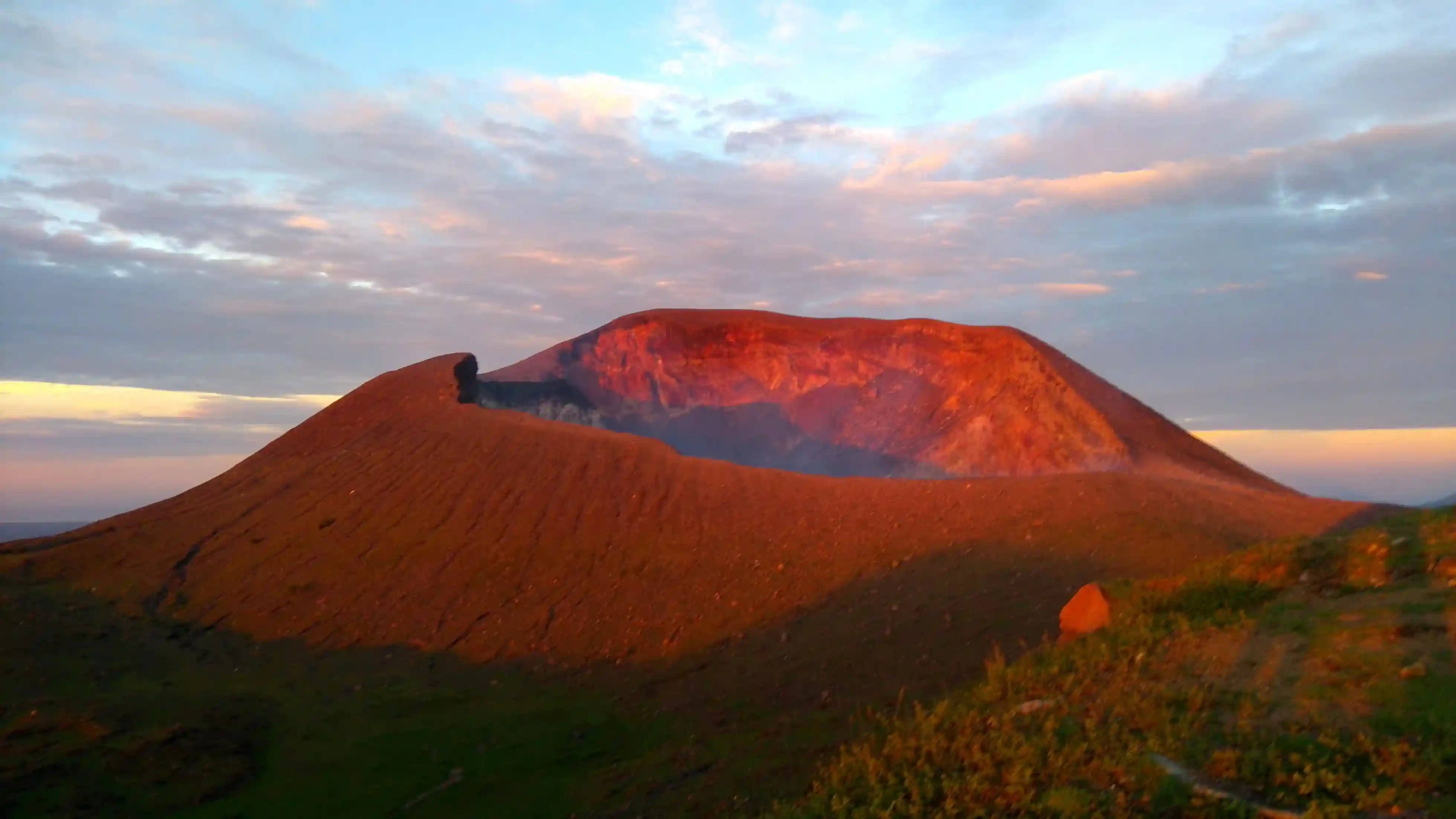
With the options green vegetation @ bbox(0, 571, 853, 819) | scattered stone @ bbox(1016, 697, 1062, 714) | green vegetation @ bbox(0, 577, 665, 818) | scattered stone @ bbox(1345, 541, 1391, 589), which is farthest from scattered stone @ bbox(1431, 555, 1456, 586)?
green vegetation @ bbox(0, 577, 665, 818)

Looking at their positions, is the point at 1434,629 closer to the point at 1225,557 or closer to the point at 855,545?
the point at 1225,557

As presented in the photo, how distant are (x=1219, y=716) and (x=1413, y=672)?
107cm

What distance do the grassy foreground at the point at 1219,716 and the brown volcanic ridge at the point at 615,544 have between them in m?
3.87

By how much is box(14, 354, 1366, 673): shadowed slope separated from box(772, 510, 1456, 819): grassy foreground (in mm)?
4802

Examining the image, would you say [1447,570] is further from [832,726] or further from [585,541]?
[585,541]

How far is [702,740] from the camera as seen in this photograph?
9.24 metres

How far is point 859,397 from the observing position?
32750mm

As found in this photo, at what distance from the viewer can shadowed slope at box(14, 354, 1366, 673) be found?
13500 mm

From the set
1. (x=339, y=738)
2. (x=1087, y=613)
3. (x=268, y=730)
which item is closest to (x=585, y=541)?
(x=339, y=738)

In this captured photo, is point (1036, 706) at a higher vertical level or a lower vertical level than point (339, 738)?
higher

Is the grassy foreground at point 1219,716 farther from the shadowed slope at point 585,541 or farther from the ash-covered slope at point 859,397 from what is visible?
the ash-covered slope at point 859,397

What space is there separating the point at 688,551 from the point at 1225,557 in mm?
9148

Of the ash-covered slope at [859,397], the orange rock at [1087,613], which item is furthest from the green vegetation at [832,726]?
the ash-covered slope at [859,397]

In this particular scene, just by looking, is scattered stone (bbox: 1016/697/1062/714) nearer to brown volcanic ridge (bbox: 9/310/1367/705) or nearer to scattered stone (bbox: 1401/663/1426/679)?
scattered stone (bbox: 1401/663/1426/679)
